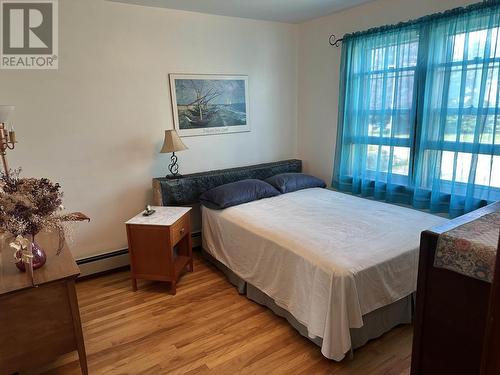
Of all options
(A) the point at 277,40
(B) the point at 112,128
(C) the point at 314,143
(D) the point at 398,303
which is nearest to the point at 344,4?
(A) the point at 277,40

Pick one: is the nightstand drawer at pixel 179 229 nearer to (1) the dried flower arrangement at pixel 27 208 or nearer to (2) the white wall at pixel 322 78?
(1) the dried flower arrangement at pixel 27 208

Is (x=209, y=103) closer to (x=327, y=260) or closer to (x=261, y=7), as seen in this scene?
(x=261, y=7)

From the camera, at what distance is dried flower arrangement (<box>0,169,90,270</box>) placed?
1544 mm

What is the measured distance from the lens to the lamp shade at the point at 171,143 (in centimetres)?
306

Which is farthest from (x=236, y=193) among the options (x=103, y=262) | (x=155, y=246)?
(x=103, y=262)

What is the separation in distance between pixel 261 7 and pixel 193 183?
6.05 feet

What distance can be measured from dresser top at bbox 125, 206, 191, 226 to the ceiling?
1.85 meters

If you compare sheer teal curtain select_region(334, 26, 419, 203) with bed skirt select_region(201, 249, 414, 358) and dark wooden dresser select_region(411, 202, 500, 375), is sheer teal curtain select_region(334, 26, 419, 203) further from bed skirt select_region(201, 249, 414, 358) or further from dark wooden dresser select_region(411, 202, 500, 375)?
dark wooden dresser select_region(411, 202, 500, 375)

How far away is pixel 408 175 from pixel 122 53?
2.83m

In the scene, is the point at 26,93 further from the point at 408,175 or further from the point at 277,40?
the point at 408,175

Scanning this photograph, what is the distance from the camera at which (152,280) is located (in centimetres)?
291

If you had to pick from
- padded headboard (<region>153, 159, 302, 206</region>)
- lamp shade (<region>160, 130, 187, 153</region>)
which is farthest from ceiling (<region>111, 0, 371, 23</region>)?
padded headboard (<region>153, 159, 302, 206</region>)

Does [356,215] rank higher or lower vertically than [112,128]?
lower

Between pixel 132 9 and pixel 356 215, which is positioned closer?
pixel 356 215
